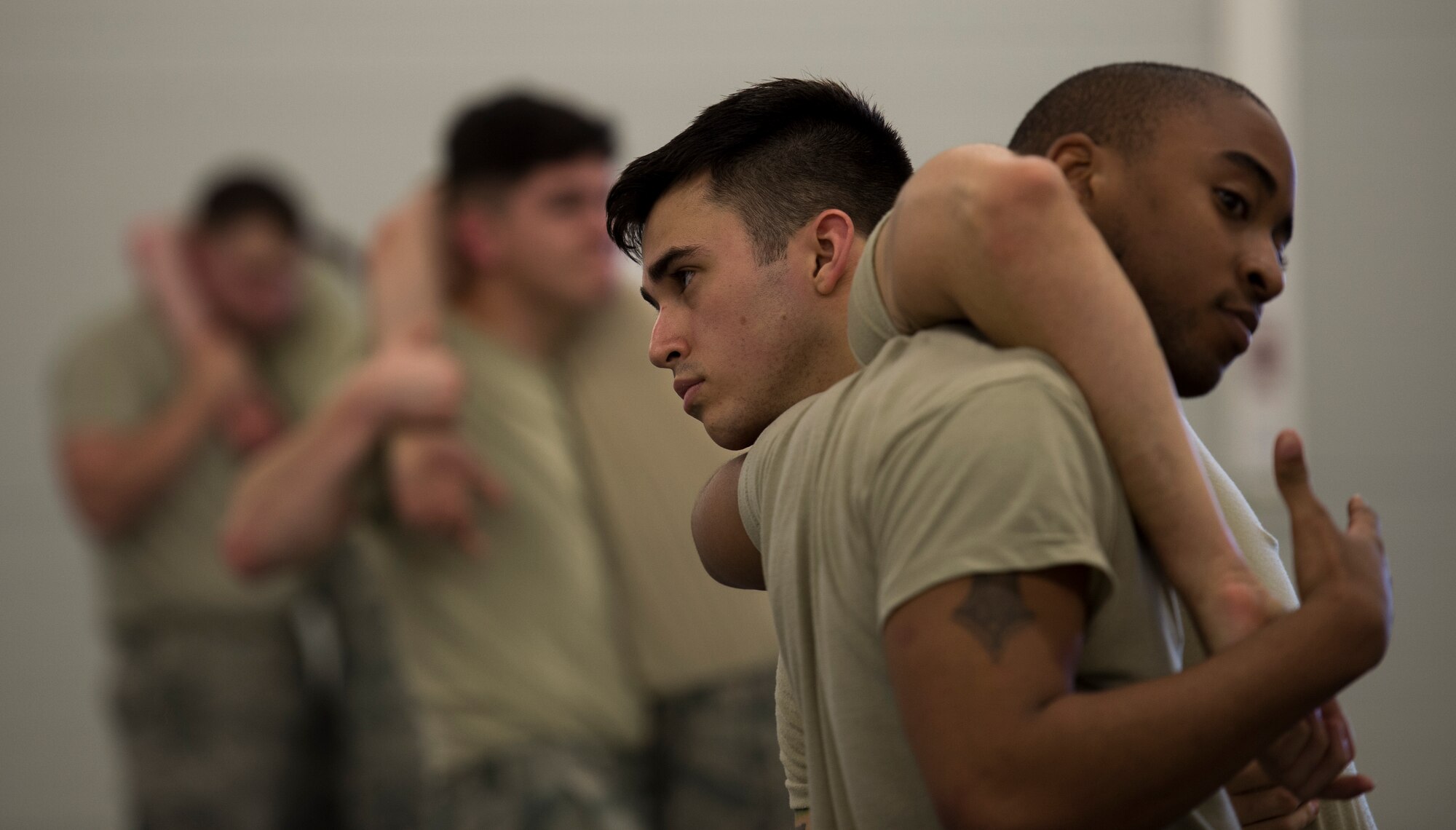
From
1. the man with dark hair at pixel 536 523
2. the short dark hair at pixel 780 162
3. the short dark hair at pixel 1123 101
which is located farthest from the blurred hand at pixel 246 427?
the short dark hair at pixel 1123 101

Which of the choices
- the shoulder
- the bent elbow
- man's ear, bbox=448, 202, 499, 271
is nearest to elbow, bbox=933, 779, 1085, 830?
the bent elbow

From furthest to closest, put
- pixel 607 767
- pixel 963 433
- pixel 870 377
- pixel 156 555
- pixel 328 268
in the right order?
1. pixel 328 268
2. pixel 156 555
3. pixel 607 767
4. pixel 870 377
5. pixel 963 433

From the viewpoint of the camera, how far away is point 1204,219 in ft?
3.13

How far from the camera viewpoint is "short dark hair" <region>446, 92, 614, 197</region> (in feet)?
10.6

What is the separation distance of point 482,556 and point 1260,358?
2911mm

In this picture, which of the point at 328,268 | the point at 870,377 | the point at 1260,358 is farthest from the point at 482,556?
the point at 1260,358

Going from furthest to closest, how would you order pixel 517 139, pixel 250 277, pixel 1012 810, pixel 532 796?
pixel 250 277, pixel 517 139, pixel 532 796, pixel 1012 810

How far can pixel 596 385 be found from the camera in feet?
10.3

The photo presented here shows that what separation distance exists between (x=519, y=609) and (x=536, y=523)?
0.21 meters

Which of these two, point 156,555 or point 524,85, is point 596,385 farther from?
point 524,85

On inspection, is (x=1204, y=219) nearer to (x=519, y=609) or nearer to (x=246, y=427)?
(x=519, y=609)

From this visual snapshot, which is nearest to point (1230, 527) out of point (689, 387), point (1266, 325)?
point (689, 387)

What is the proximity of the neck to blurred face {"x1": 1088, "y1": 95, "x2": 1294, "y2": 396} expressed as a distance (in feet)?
7.60

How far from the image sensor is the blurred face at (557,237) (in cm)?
320
